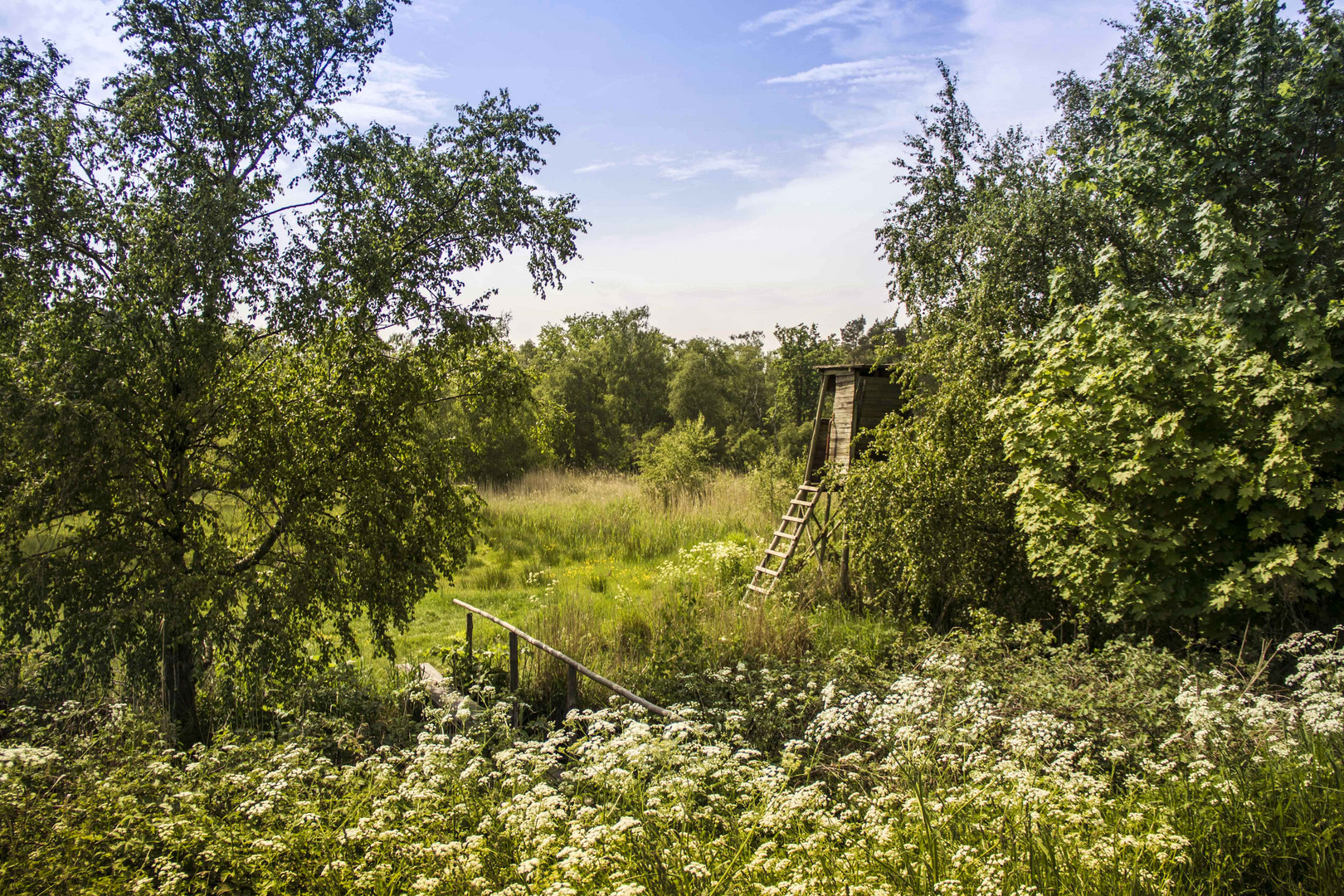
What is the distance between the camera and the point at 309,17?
6.16 metres

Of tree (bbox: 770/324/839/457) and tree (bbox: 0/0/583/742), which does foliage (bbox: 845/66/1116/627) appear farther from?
tree (bbox: 770/324/839/457)

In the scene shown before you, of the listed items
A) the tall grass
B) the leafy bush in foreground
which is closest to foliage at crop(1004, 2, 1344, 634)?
the leafy bush in foreground

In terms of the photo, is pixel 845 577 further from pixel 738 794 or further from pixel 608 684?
pixel 738 794

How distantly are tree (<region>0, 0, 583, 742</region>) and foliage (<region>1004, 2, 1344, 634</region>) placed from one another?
17.8ft

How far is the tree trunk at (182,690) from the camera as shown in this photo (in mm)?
5703

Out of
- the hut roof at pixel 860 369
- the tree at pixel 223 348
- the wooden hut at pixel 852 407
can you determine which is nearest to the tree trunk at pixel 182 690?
the tree at pixel 223 348

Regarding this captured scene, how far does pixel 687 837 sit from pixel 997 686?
3.97m

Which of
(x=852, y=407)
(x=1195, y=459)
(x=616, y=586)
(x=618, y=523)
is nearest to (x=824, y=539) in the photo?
(x=852, y=407)

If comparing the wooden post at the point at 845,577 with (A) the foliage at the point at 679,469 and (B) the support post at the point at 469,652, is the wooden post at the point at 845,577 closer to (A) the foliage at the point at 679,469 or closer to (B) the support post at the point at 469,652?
(B) the support post at the point at 469,652

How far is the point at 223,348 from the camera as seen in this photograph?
223 inches

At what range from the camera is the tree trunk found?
5.70 meters

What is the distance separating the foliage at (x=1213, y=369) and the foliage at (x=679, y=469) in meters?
→ 9.86

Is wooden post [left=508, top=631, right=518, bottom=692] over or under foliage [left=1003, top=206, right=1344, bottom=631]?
under

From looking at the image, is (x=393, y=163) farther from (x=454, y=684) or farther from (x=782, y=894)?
(x=782, y=894)
